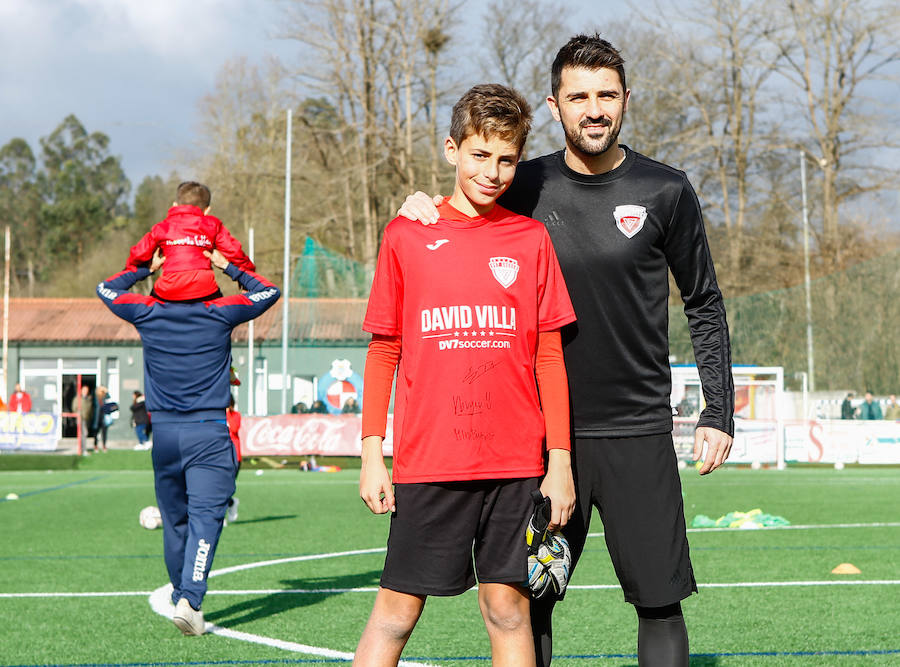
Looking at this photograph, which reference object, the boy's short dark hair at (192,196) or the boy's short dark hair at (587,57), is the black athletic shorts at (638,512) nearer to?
the boy's short dark hair at (587,57)

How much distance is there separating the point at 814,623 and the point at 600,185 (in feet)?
11.9

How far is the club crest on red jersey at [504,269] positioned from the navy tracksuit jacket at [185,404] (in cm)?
341

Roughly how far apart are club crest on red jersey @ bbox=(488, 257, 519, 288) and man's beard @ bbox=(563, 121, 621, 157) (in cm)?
59

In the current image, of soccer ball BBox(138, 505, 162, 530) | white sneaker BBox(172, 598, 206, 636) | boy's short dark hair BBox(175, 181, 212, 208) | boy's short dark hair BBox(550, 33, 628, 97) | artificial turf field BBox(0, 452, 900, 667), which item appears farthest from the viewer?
soccer ball BBox(138, 505, 162, 530)

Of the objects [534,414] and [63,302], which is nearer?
[534,414]

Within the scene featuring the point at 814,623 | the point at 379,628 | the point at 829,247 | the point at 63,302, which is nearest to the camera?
the point at 379,628

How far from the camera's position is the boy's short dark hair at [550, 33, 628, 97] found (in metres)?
4.04

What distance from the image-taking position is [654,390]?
4168mm

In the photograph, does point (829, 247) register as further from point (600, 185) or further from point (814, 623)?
point (600, 185)

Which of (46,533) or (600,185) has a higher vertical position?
(600,185)

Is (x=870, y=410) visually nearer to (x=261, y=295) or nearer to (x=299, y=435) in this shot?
(x=299, y=435)

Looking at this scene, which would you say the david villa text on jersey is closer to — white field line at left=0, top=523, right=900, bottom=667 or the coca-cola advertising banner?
white field line at left=0, top=523, right=900, bottom=667

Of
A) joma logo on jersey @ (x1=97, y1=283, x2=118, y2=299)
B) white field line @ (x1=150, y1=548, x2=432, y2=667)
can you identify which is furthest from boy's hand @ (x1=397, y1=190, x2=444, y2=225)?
joma logo on jersey @ (x1=97, y1=283, x2=118, y2=299)

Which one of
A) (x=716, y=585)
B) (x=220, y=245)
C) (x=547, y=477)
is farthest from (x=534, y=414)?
(x=716, y=585)
